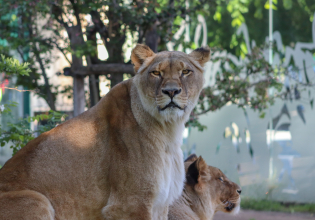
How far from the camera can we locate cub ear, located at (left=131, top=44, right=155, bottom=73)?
8.99 ft

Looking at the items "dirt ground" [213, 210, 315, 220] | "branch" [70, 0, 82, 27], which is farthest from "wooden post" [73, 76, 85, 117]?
"dirt ground" [213, 210, 315, 220]

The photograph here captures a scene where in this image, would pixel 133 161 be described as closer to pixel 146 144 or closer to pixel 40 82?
pixel 146 144

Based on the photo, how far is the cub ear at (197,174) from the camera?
3.42 metres

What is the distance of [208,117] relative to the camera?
25.8 ft

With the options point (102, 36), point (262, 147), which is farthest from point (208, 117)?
point (102, 36)

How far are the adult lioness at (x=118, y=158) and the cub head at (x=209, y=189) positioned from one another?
72 cm

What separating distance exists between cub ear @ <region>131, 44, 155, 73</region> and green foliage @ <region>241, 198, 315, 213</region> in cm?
444

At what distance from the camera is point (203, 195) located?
3.46 meters

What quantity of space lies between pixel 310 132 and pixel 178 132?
16.3 feet

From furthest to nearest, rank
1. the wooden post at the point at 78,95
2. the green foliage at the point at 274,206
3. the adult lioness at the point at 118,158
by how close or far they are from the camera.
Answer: the green foliage at the point at 274,206 → the wooden post at the point at 78,95 → the adult lioness at the point at 118,158

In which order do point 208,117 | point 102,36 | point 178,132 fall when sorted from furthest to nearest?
1. point 208,117
2. point 102,36
3. point 178,132

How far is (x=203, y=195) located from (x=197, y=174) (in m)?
0.20

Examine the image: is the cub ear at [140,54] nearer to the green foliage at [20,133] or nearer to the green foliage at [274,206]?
the green foliage at [20,133]

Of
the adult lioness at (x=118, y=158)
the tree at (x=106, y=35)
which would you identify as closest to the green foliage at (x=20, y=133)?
the adult lioness at (x=118, y=158)
